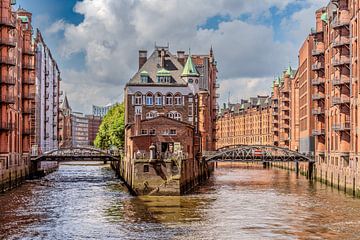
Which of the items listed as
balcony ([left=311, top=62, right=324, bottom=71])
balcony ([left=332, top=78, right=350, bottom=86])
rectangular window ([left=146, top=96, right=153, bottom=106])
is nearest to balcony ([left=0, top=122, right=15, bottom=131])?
rectangular window ([left=146, top=96, right=153, bottom=106])

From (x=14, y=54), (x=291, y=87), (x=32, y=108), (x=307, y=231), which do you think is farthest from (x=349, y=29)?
(x=291, y=87)

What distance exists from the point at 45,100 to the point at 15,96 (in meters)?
38.1

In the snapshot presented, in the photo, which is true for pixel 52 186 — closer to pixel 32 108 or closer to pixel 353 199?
pixel 32 108

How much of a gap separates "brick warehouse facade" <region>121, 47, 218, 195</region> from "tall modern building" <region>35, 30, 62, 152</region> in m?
17.2

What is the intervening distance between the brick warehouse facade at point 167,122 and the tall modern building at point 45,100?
17.2 metres

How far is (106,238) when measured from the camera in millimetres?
39281

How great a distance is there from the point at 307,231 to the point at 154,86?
57.9 meters

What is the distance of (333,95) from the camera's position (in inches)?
3066

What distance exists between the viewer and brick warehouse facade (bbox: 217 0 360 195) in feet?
222

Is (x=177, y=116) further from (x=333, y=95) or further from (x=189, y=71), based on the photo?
(x=333, y=95)

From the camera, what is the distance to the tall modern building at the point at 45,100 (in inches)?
4235

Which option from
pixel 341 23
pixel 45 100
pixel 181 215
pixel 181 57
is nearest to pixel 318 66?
pixel 341 23

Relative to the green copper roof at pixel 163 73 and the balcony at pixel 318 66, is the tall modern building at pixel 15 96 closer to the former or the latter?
the green copper roof at pixel 163 73

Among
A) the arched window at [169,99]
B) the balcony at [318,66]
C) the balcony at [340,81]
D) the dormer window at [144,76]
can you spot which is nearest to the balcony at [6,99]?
the dormer window at [144,76]
